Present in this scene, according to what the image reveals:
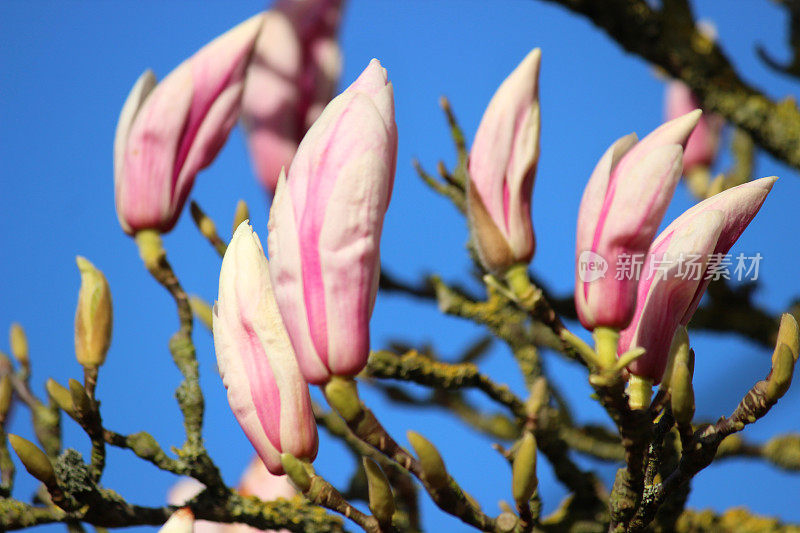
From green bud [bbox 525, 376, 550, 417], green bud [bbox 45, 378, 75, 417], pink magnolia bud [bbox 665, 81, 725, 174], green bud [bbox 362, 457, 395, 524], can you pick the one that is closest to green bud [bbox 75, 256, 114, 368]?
green bud [bbox 45, 378, 75, 417]

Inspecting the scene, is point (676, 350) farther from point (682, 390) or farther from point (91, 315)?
point (91, 315)

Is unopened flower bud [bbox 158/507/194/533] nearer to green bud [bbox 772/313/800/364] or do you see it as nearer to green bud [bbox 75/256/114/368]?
green bud [bbox 75/256/114/368]

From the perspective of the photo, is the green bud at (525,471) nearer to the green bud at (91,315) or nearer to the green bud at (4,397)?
the green bud at (91,315)

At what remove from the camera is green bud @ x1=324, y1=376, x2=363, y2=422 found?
51 cm

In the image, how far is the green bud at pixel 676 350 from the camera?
0.51 metres

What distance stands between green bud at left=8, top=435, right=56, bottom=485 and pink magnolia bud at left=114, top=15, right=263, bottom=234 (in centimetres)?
23

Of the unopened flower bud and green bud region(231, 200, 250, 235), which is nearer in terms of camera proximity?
the unopened flower bud

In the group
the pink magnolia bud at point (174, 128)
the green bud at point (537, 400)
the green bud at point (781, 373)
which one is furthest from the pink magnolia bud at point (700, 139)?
the green bud at point (781, 373)

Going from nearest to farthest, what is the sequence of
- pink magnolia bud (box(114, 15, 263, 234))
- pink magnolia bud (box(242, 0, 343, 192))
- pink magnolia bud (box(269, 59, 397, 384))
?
pink magnolia bud (box(269, 59, 397, 384)) < pink magnolia bud (box(114, 15, 263, 234)) < pink magnolia bud (box(242, 0, 343, 192))

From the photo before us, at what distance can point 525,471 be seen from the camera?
54 cm

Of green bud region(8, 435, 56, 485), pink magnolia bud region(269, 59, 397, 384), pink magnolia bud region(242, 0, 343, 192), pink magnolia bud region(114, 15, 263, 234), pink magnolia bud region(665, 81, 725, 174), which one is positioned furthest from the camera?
pink magnolia bud region(665, 81, 725, 174)

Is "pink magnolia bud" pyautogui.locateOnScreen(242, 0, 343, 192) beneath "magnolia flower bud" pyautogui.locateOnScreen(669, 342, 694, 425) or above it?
above

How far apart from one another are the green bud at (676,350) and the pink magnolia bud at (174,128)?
446 mm

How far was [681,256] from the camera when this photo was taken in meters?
0.53
